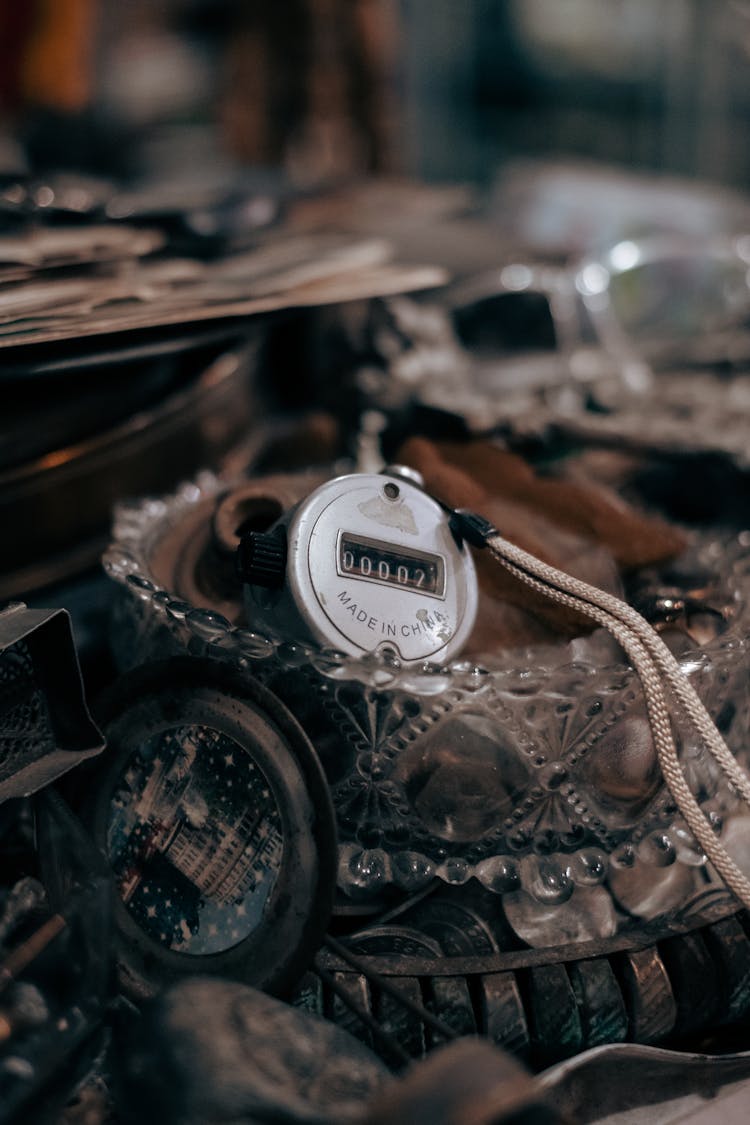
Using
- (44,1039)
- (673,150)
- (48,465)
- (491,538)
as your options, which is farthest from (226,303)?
(673,150)

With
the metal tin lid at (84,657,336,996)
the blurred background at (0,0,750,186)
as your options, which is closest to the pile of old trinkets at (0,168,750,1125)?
the metal tin lid at (84,657,336,996)

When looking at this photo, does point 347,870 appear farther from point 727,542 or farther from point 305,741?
point 727,542

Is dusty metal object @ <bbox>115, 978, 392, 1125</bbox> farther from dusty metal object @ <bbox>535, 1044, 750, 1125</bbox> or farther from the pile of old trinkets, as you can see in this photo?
dusty metal object @ <bbox>535, 1044, 750, 1125</bbox>

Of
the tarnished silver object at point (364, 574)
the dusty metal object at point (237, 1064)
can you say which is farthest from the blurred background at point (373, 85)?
the dusty metal object at point (237, 1064)

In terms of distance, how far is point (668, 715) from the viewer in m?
0.56

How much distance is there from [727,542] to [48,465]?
0.53 m

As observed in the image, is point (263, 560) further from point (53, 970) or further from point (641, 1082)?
point (641, 1082)

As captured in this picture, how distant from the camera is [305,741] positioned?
513mm

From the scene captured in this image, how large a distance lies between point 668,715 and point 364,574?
184 millimetres

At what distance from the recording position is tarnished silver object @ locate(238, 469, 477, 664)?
1.86 feet

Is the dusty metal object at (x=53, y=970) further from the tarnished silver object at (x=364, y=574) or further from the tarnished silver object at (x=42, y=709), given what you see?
the tarnished silver object at (x=364, y=574)

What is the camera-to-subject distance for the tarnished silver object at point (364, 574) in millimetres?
566

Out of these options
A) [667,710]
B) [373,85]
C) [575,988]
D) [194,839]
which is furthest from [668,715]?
[373,85]

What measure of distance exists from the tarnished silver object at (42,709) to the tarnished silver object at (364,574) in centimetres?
11
